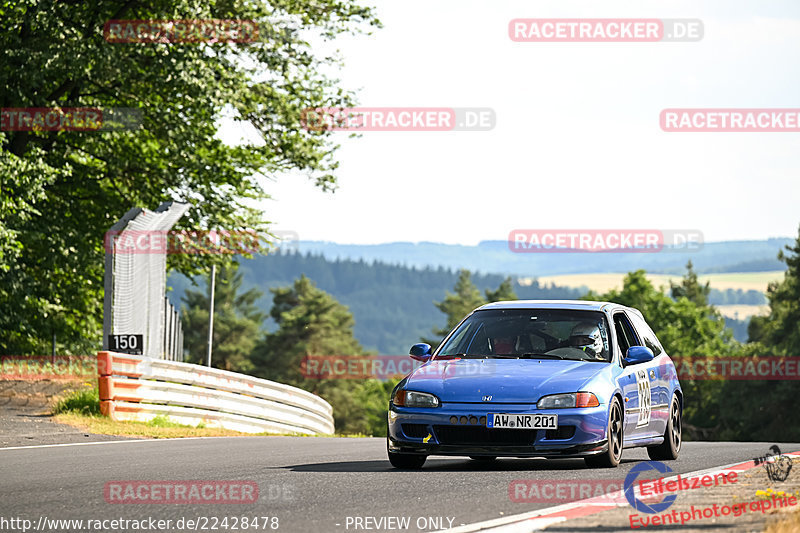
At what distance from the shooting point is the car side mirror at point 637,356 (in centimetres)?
1070

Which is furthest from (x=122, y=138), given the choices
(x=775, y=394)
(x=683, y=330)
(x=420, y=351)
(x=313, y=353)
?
(x=313, y=353)

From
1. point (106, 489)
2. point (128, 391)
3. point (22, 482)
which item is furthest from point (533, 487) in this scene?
point (128, 391)

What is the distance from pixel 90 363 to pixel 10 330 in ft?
6.81

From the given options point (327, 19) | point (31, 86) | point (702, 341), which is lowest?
point (702, 341)

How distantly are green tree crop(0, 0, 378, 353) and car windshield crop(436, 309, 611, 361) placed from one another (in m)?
14.3

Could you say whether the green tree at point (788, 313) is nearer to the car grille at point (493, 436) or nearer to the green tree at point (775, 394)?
the green tree at point (775, 394)

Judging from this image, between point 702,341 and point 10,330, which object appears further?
point 702,341

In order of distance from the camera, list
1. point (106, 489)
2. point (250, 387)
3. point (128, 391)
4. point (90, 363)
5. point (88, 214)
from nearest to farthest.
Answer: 1. point (106, 489)
2. point (128, 391)
3. point (250, 387)
4. point (90, 363)
5. point (88, 214)

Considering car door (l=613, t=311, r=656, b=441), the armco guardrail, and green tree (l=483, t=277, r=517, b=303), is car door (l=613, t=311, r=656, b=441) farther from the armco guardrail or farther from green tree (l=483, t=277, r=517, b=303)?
green tree (l=483, t=277, r=517, b=303)

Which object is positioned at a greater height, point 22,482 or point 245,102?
point 245,102

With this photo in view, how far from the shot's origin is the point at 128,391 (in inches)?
693

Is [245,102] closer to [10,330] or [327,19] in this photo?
[327,19]

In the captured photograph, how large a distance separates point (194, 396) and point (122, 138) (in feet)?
32.9

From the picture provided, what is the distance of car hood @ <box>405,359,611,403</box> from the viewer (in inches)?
379
